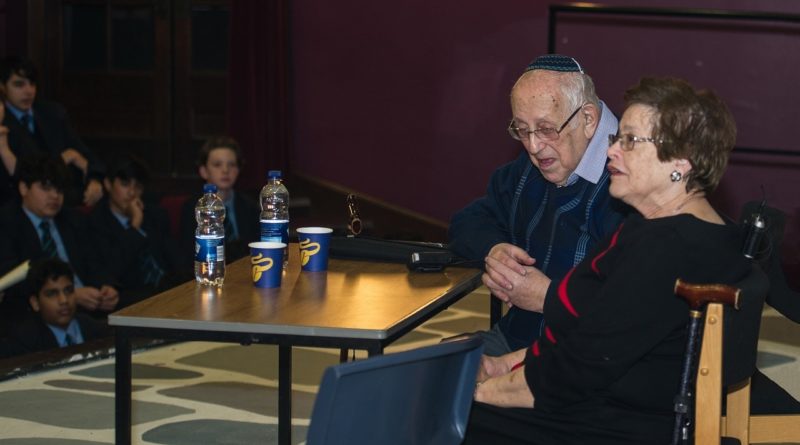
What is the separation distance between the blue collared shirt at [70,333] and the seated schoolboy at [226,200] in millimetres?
744

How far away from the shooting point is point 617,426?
2137mm

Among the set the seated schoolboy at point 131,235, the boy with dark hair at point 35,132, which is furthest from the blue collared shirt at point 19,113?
the seated schoolboy at point 131,235

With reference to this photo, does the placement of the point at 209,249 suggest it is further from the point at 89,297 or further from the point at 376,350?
the point at 89,297

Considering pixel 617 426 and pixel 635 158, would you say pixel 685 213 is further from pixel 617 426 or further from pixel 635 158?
pixel 617 426

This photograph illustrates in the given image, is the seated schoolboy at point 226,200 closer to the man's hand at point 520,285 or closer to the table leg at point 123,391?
the man's hand at point 520,285

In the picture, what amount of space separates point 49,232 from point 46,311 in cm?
46

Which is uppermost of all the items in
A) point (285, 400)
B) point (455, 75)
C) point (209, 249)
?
point (455, 75)

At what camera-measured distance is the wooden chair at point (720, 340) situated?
193cm

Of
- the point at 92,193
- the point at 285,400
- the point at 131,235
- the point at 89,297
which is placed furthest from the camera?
the point at 92,193

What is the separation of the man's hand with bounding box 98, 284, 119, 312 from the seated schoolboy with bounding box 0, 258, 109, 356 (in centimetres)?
28

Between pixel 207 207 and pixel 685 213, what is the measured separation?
4.02 feet

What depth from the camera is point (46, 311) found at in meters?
4.72

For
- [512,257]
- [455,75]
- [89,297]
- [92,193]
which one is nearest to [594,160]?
[512,257]

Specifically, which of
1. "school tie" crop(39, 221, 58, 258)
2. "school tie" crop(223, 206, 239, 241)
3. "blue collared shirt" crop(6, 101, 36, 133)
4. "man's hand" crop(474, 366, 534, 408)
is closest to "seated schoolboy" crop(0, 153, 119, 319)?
"school tie" crop(39, 221, 58, 258)
